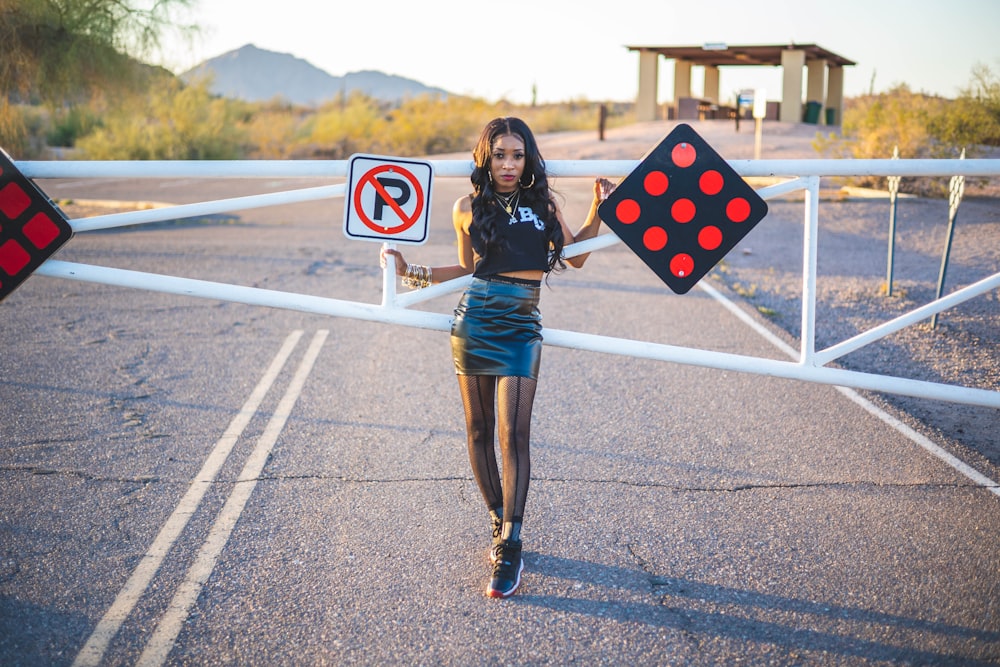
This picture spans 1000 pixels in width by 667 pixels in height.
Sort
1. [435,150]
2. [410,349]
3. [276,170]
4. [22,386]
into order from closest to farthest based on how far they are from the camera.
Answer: [276,170] < [22,386] < [410,349] < [435,150]

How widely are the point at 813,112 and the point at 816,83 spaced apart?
161 cm

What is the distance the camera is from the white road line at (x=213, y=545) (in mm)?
3262

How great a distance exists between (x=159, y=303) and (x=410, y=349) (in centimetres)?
347

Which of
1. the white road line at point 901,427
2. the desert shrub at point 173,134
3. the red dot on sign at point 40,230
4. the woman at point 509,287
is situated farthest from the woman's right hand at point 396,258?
the desert shrub at point 173,134

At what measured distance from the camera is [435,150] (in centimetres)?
4062

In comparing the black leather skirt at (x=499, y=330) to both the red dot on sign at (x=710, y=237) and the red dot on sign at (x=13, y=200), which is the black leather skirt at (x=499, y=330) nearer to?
Answer: the red dot on sign at (x=710, y=237)

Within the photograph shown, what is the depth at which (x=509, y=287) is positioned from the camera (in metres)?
3.81

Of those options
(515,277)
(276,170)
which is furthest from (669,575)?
(276,170)

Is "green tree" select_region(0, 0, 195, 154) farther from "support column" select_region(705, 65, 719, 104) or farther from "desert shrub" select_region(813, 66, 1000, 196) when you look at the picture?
"support column" select_region(705, 65, 719, 104)

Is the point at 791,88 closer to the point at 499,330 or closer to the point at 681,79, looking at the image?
the point at 681,79

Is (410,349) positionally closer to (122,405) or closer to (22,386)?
(122,405)


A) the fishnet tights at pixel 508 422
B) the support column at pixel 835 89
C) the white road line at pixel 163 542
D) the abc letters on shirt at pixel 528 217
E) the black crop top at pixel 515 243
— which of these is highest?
the support column at pixel 835 89

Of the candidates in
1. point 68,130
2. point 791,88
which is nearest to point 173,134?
point 68,130

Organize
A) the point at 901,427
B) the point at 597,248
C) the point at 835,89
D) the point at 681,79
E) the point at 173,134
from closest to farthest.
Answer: the point at 597,248
the point at 901,427
the point at 173,134
the point at 681,79
the point at 835,89
